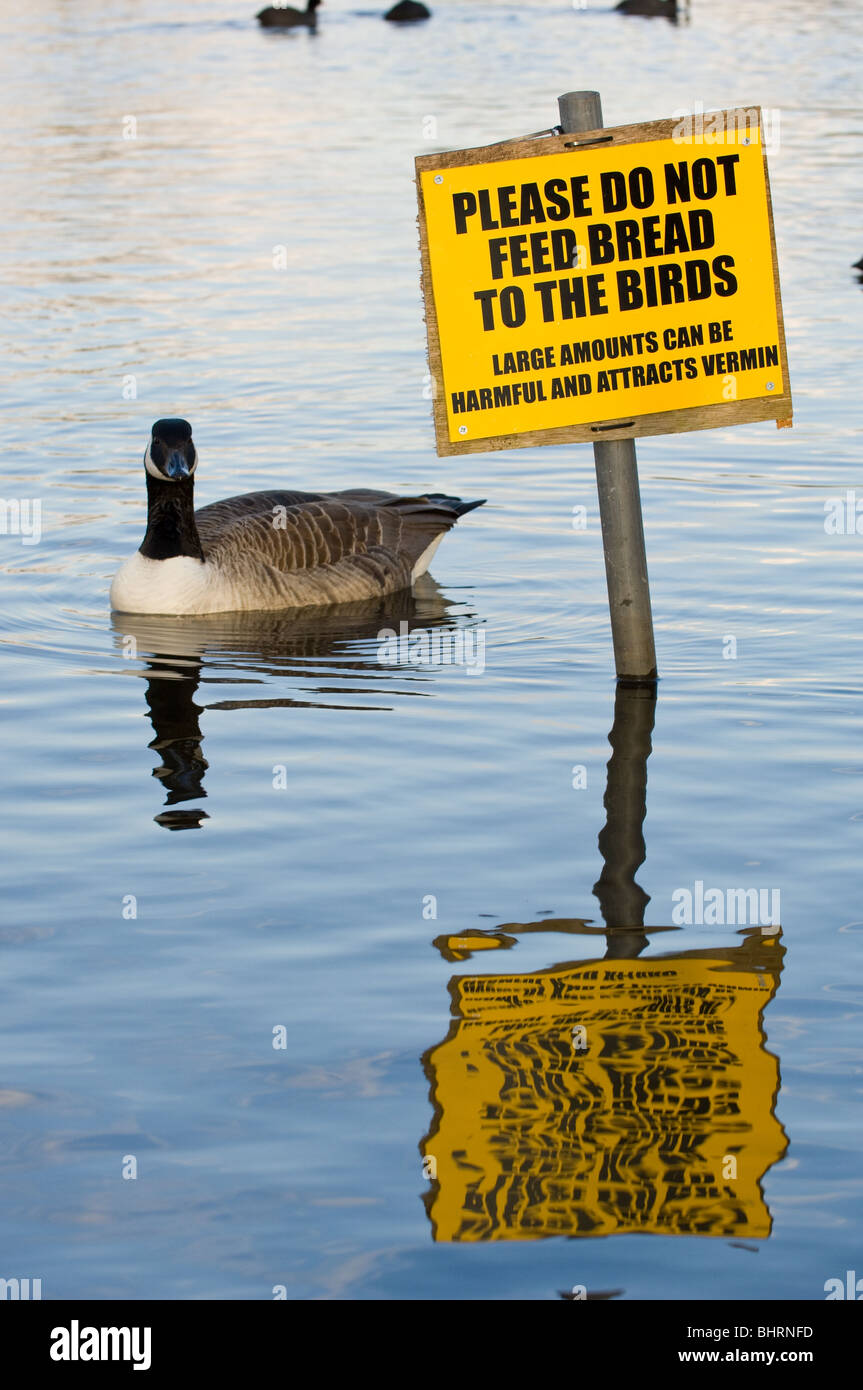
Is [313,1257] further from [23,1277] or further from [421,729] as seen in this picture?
[421,729]

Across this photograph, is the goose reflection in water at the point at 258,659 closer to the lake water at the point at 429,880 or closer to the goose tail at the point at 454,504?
the lake water at the point at 429,880

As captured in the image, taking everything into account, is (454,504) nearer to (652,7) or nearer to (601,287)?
(601,287)

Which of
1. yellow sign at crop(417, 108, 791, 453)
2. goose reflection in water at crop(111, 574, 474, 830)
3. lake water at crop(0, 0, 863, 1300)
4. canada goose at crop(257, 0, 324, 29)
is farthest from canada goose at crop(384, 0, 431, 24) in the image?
yellow sign at crop(417, 108, 791, 453)

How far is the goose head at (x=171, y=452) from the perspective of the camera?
12188mm

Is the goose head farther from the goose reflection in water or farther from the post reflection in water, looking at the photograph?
the post reflection in water

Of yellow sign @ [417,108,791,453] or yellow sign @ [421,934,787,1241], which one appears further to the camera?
yellow sign @ [417,108,791,453]

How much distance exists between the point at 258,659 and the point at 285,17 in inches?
2237

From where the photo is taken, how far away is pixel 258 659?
11.4 meters

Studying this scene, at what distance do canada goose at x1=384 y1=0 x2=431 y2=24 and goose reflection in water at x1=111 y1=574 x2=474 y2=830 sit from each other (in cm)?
5591

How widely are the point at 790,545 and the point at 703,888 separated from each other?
589 cm

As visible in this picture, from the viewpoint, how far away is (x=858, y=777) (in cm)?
876

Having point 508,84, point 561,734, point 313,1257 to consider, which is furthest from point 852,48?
point 313,1257

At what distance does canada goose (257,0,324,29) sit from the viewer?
63.4 metres

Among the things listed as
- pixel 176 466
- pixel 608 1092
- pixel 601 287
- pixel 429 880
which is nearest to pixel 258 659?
pixel 176 466
